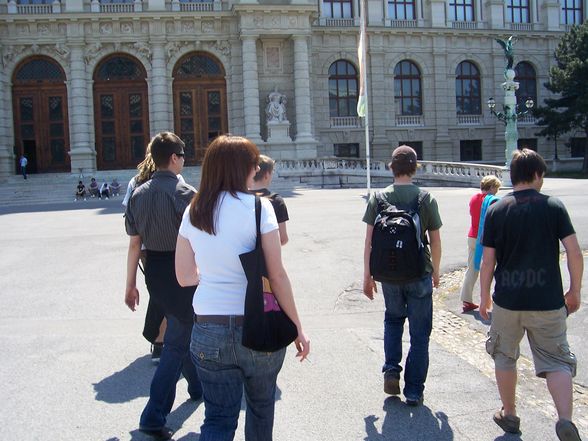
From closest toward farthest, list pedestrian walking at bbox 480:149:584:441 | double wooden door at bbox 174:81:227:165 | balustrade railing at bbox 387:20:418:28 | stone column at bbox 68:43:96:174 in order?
pedestrian walking at bbox 480:149:584:441 < stone column at bbox 68:43:96:174 < double wooden door at bbox 174:81:227:165 < balustrade railing at bbox 387:20:418:28

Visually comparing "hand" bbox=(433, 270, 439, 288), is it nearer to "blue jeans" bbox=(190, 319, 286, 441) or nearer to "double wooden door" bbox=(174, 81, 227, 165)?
"blue jeans" bbox=(190, 319, 286, 441)

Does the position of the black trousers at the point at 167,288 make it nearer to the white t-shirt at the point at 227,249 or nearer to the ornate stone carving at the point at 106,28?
the white t-shirt at the point at 227,249

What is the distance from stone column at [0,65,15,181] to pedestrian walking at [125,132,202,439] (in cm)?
3417

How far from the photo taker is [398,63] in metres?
43.4

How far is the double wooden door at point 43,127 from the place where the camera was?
122 feet

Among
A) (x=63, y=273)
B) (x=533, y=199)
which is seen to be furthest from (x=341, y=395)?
(x=63, y=273)

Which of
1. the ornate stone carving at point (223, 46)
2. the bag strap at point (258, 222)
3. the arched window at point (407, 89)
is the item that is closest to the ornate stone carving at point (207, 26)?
the ornate stone carving at point (223, 46)

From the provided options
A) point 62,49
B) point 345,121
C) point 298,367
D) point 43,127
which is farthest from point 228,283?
point 345,121

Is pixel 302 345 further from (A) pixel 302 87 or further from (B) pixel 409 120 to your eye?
(B) pixel 409 120

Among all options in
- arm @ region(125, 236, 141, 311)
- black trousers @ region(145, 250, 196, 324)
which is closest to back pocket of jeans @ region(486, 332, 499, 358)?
black trousers @ region(145, 250, 196, 324)

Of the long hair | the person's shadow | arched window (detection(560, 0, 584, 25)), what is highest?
arched window (detection(560, 0, 584, 25))

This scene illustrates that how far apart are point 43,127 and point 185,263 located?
3763 cm

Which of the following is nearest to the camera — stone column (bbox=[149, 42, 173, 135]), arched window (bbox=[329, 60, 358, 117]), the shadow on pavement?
the shadow on pavement

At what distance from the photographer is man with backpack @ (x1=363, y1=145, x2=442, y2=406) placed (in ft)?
15.9
